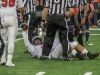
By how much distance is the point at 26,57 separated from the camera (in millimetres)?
10523

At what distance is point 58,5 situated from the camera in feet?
32.1

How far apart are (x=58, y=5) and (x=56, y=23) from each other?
0.43 metres

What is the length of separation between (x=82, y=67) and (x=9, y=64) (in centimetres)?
150

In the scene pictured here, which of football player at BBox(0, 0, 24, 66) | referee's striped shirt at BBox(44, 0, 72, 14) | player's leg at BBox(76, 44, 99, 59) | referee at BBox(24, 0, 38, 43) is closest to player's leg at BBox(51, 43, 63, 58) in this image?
player's leg at BBox(76, 44, 99, 59)

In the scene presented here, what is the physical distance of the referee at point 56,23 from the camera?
9.68 m

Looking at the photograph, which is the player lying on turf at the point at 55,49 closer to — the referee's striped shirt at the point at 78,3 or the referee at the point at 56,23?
the referee at the point at 56,23

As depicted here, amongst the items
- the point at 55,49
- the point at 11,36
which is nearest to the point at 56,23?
the point at 55,49

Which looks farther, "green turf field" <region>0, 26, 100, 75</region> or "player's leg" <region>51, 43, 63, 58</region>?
"player's leg" <region>51, 43, 63, 58</region>

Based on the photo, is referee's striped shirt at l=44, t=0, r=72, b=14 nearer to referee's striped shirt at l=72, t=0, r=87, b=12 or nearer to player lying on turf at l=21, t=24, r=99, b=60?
player lying on turf at l=21, t=24, r=99, b=60

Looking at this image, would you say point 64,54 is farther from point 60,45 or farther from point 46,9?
point 46,9

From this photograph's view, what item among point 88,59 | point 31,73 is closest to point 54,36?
point 88,59

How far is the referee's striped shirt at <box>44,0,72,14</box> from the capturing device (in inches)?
385

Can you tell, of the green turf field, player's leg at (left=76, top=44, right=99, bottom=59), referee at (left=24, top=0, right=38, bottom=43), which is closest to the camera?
the green turf field

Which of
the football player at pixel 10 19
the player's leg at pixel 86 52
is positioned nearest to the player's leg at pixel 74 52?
the player's leg at pixel 86 52
